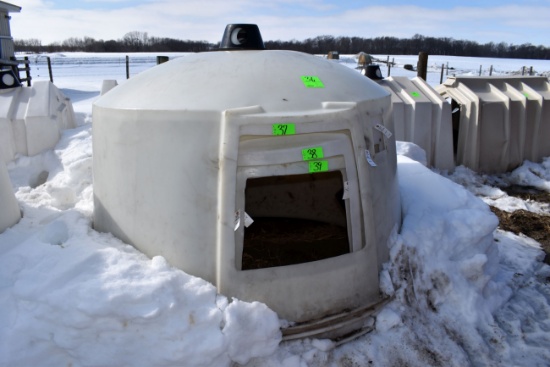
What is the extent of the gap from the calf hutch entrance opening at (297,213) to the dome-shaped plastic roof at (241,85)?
4.88 feet

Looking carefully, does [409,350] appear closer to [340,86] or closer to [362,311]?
[362,311]

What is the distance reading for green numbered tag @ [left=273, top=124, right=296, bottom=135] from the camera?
8.80 ft

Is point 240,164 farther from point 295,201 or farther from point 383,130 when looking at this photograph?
point 295,201

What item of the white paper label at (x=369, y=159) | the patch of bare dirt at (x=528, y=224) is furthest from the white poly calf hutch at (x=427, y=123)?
the white paper label at (x=369, y=159)

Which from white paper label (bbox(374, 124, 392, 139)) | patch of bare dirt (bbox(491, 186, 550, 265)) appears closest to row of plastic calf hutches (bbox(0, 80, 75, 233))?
A: white paper label (bbox(374, 124, 392, 139))

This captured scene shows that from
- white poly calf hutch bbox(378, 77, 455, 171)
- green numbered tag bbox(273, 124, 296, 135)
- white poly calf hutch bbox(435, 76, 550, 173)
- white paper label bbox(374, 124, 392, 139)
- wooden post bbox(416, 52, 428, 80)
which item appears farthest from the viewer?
wooden post bbox(416, 52, 428, 80)

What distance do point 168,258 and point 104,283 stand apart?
458 mm

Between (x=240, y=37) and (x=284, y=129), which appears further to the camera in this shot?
(x=240, y=37)

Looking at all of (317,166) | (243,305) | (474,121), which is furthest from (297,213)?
(474,121)

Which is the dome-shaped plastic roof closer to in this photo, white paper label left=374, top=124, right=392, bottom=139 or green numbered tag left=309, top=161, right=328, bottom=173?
white paper label left=374, top=124, right=392, bottom=139

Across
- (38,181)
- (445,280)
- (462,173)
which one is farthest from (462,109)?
(38,181)

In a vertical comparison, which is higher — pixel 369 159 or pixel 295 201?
pixel 369 159

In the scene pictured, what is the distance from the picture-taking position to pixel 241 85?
9.67 ft

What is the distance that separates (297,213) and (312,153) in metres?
2.25
